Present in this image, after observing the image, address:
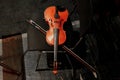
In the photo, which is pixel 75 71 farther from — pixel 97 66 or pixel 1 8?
pixel 1 8

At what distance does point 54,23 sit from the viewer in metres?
1.53

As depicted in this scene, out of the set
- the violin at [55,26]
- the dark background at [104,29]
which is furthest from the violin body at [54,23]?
the dark background at [104,29]

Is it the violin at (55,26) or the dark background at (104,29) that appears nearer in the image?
the dark background at (104,29)

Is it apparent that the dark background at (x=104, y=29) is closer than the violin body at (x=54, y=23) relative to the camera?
Answer: Yes

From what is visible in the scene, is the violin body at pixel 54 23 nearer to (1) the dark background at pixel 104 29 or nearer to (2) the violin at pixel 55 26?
(2) the violin at pixel 55 26

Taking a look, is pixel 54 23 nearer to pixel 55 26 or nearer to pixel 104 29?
pixel 55 26

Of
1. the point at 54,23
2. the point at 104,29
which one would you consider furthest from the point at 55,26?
the point at 104,29

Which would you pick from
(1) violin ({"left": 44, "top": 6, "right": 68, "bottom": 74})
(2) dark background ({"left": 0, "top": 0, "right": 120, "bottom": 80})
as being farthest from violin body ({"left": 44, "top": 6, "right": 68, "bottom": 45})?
(2) dark background ({"left": 0, "top": 0, "right": 120, "bottom": 80})

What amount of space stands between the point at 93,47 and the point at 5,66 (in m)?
0.71

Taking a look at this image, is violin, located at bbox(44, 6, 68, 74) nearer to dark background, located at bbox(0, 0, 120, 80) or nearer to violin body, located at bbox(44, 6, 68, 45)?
violin body, located at bbox(44, 6, 68, 45)

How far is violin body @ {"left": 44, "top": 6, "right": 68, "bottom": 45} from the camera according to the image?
1525 millimetres

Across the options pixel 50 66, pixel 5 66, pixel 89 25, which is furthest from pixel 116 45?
pixel 5 66

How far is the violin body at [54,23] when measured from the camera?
153 centimetres

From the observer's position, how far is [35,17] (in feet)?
5.84
